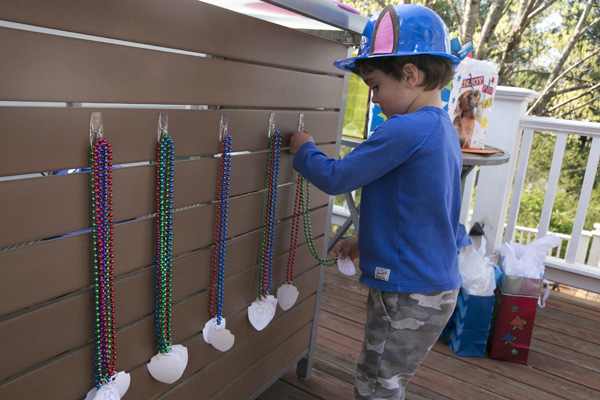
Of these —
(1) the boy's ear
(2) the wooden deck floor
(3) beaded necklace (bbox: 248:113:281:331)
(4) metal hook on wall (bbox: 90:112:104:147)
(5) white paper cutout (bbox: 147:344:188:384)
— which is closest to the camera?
(4) metal hook on wall (bbox: 90:112:104:147)

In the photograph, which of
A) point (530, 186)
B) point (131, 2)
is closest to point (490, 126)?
point (131, 2)

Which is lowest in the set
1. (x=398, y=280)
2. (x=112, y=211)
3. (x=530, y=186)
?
(x=530, y=186)

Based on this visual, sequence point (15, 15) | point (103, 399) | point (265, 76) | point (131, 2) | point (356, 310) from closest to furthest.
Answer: point (15, 15) → point (131, 2) → point (103, 399) → point (265, 76) → point (356, 310)

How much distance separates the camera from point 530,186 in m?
11.4

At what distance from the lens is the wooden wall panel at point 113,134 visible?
0.77 meters

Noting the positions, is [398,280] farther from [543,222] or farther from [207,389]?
[543,222]

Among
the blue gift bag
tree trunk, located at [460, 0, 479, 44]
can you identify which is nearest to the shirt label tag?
the blue gift bag

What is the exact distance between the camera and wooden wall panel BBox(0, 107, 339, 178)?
0.77 metres

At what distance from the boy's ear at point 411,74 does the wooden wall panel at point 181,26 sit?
287 mm

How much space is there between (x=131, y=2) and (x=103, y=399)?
0.75 meters

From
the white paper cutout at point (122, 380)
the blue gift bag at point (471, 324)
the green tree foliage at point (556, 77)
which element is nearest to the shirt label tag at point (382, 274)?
the white paper cutout at point (122, 380)

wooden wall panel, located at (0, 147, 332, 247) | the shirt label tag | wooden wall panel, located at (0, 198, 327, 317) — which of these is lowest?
the shirt label tag

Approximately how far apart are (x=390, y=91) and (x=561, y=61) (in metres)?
7.70

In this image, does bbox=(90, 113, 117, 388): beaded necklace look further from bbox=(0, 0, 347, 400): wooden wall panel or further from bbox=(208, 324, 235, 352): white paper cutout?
bbox=(208, 324, 235, 352): white paper cutout
